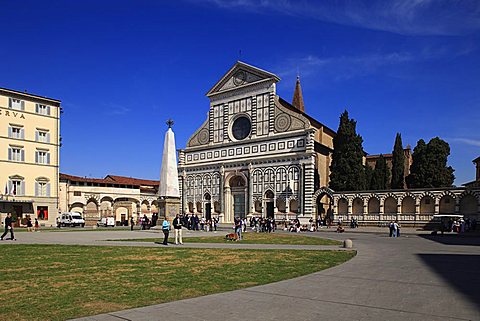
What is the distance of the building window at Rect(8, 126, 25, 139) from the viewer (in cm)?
4844

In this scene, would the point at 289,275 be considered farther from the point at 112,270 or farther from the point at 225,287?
the point at 112,270

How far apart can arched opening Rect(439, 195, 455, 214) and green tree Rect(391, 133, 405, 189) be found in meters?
12.1

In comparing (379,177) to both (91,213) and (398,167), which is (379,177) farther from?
(91,213)

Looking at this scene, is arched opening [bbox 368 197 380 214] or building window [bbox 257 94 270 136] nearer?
arched opening [bbox 368 197 380 214]

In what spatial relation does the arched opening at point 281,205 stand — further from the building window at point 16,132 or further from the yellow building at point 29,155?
the building window at point 16,132

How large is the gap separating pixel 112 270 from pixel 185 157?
54.9m

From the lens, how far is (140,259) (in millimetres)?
14344

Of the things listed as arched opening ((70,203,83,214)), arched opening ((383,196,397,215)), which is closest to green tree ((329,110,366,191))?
arched opening ((383,196,397,215))

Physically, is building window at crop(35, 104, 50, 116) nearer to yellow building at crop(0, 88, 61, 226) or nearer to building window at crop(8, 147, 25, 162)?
yellow building at crop(0, 88, 61, 226)

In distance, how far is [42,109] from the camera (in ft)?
169

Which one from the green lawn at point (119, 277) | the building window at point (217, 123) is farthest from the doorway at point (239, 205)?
the green lawn at point (119, 277)

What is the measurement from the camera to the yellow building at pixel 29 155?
157 feet

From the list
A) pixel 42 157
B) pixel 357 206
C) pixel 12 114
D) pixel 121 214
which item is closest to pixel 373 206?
pixel 357 206

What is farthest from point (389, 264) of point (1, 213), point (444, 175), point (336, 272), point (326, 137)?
point (326, 137)
